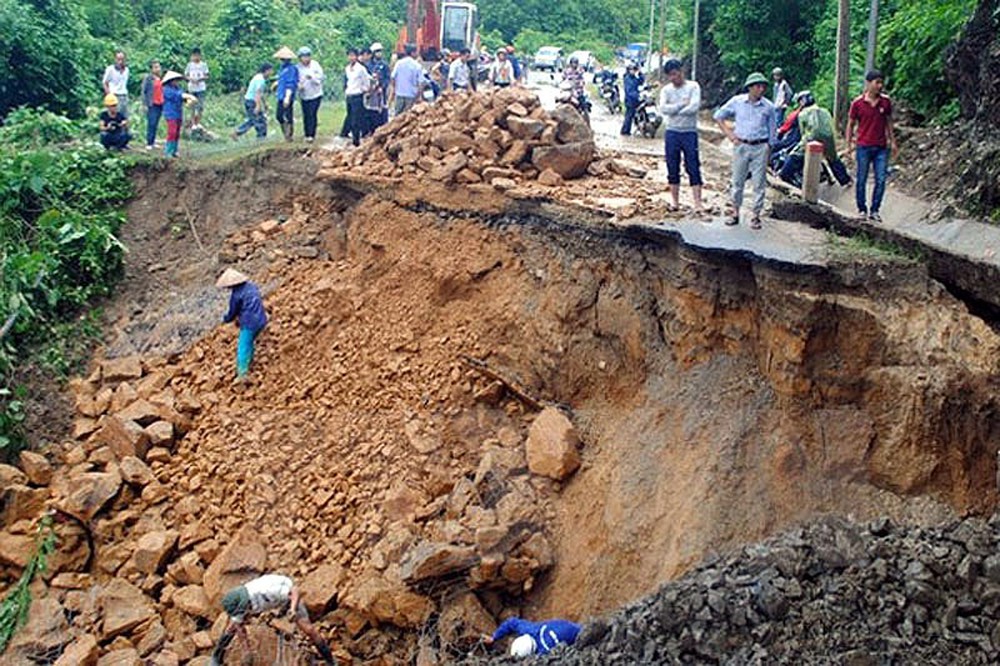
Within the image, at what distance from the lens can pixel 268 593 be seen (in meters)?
8.03

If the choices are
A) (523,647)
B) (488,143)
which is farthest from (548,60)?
(523,647)

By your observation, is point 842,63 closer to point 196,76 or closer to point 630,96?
point 630,96

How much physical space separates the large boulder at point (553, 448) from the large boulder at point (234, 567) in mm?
2596

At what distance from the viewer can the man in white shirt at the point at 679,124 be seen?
9.44m

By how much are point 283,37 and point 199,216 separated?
455 inches

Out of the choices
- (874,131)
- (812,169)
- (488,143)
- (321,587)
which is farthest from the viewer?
(488,143)

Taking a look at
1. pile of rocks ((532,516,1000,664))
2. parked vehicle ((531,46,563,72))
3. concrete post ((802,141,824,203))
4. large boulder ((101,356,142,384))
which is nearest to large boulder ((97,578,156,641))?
large boulder ((101,356,142,384))

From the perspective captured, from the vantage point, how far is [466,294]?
A: 34.6 ft

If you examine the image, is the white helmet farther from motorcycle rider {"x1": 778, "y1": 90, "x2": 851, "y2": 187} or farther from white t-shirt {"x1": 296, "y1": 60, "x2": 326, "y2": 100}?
white t-shirt {"x1": 296, "y1": 60, "x2": 326, "y2": 100}

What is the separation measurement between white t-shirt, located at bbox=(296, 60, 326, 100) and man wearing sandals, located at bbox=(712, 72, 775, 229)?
23.1 feet

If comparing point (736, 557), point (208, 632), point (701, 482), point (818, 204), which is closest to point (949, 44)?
point (818, 204)

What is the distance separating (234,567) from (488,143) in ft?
16.9

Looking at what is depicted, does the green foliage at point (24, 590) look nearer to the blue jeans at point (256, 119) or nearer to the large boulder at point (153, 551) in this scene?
A: the large boulder at point (153, 551)

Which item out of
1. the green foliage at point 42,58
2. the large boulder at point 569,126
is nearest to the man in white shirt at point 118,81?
the green foliage at point 42,58
